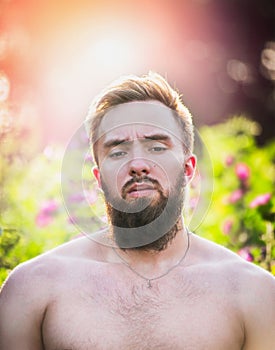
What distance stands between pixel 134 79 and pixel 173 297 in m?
0.95

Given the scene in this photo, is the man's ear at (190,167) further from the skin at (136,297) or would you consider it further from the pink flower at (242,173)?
the pink flower at (242,173)

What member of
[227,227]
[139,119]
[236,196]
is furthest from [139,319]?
[236,196]

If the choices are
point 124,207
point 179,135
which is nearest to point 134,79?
point 179,135

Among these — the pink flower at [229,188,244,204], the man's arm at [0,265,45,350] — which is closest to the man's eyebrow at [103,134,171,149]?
the man's arm at [0,265,45,350]

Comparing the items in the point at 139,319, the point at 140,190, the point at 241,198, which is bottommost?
the point at 241,198

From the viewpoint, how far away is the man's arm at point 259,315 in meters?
3.78

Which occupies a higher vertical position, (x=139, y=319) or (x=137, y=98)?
(x=137, y=98)

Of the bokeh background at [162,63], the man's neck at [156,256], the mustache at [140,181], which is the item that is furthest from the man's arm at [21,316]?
the bokeh background at [162,63]

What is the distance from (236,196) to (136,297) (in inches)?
143

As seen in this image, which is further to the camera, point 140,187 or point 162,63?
point 162,63

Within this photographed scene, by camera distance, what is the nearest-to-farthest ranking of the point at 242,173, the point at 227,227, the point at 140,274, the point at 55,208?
the point at 140,274 → the point at 227,227 → the point at 55,208 → the point at 242,173

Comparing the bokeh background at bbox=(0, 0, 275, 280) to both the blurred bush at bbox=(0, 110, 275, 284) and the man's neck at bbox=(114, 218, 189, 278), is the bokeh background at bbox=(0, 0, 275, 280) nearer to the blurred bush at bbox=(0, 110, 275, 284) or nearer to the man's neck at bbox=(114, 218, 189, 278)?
the blurred bush at bbox=(0, 110, 275, 284)

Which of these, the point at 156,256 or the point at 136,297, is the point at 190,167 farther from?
the point at 136,297

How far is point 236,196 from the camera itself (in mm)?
7406
